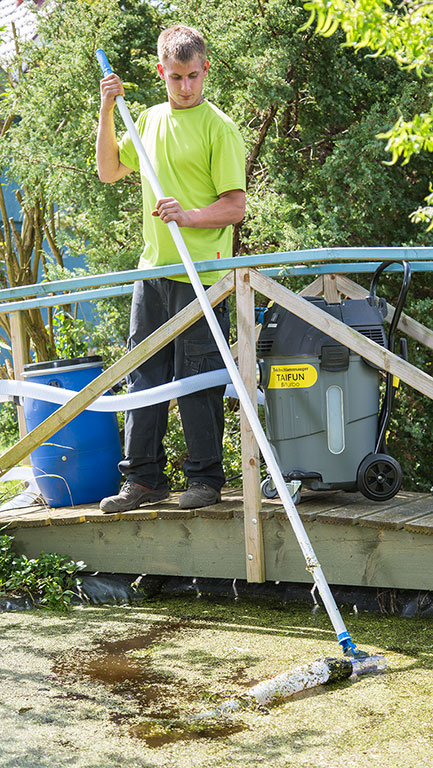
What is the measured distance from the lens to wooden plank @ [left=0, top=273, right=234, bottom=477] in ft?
10.3

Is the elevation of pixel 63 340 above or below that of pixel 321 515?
above

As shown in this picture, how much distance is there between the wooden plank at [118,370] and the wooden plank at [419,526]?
0.99 m

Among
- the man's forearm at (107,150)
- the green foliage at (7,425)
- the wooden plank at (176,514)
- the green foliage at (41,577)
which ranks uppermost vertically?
the man's forearm at (107,150)

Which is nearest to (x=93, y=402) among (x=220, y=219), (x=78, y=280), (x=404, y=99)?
(x=78, y=280)

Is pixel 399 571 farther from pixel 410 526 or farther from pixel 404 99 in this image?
pixel 404 99

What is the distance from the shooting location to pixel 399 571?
290 centimetres

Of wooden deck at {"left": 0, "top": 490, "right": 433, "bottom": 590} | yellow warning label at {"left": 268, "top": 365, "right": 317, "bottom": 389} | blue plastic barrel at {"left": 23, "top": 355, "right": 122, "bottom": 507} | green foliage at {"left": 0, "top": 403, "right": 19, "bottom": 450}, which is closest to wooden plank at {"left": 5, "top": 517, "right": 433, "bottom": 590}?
wooden deck at {"left": 0, "top": 490, "right": 433, "bottom": 590}

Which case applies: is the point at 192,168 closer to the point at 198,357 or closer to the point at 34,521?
the point at 198,357

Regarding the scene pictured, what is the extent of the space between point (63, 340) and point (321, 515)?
7.27ft

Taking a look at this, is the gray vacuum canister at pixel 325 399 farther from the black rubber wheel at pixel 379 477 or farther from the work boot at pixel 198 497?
the work boot at pixel 198 497

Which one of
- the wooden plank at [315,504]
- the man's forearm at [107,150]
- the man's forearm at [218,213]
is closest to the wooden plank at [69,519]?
the wooden plank at [315,504]

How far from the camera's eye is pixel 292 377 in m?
3.14

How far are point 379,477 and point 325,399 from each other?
324 mm

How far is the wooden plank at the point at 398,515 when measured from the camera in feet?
9.39
